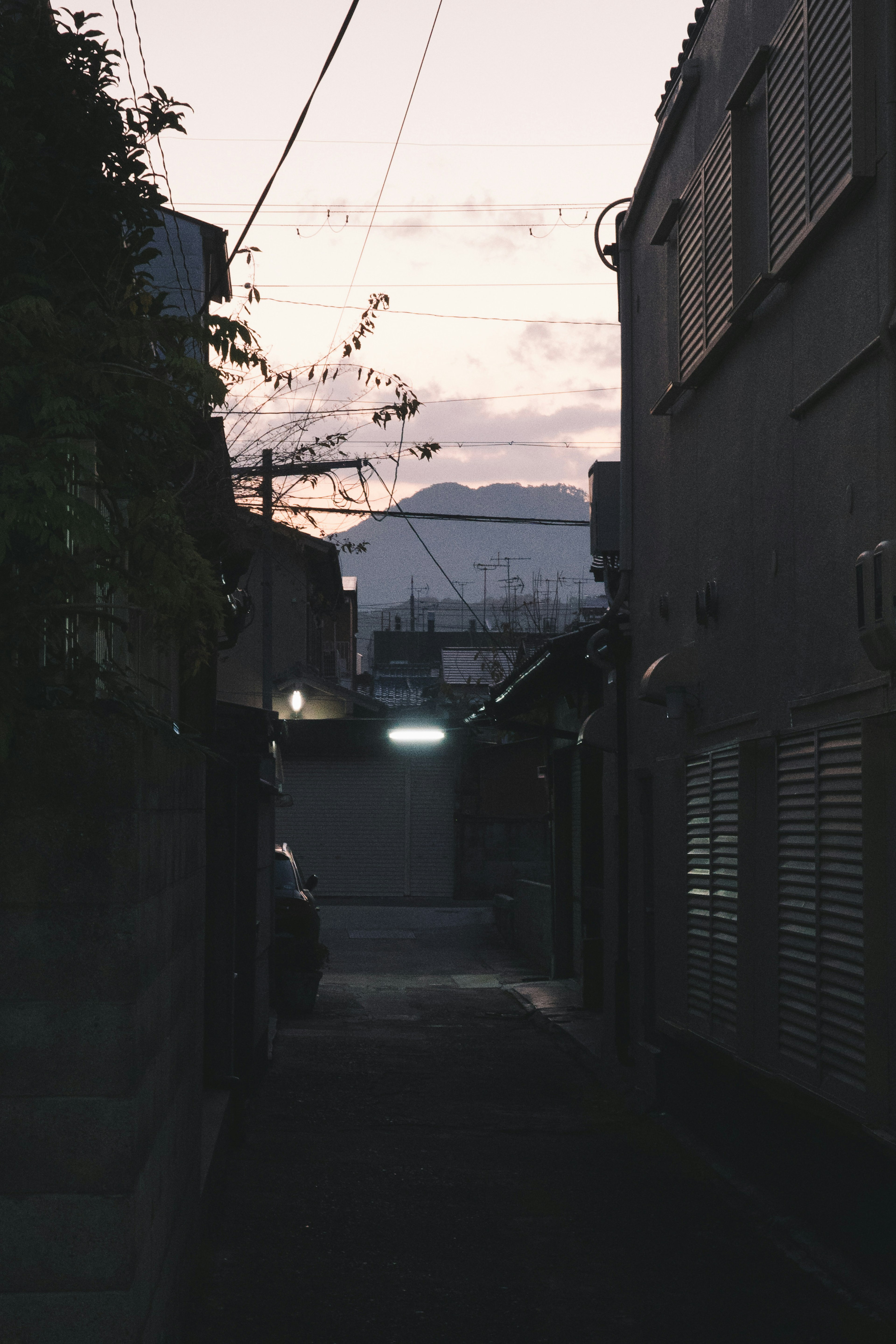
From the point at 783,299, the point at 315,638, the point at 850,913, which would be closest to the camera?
the point at 850,913

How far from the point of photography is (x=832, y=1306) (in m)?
6.16

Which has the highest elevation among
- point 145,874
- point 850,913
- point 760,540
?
point 760,540

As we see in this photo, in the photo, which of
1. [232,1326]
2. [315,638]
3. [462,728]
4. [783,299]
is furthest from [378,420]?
[315,638]

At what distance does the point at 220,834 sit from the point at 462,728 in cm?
2205

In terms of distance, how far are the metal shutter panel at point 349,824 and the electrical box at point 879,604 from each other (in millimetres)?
27265

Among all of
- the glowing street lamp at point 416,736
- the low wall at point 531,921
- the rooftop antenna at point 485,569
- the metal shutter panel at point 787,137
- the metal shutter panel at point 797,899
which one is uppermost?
the rooftop antenna at point 485,569

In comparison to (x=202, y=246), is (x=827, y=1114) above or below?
below

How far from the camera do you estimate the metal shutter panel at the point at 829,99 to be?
6.59m

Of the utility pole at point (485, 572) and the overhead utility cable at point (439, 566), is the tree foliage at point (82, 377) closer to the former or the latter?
the overhead utility cable at point (439, 566)

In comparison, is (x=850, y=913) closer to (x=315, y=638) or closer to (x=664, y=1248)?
(x=664, y=1248)

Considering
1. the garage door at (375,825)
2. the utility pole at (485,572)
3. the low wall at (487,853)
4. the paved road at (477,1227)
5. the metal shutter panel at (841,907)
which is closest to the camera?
the paved road at (477,1227)

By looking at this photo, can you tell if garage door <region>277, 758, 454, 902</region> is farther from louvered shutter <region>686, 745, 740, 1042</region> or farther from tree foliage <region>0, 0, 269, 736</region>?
tree foliage <region>0, 0, 269, 736</region>

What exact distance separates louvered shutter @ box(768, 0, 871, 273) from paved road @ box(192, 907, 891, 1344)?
5227mm

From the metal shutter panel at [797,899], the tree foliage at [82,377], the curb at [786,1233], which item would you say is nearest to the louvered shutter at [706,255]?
the metal shutter panel at [797,899]
